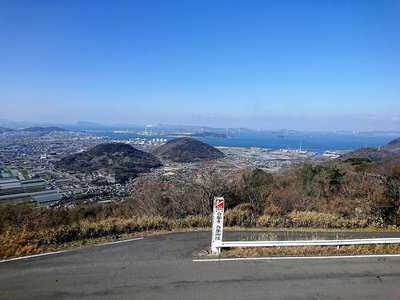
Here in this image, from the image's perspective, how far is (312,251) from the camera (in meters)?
8.88

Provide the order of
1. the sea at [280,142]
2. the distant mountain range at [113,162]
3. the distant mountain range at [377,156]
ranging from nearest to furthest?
the distant mountain range at [377,156] < the distant mountain range at [113,162] < the sea at [280,142]

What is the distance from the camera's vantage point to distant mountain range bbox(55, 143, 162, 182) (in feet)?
119

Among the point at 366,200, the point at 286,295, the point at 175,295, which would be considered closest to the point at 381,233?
the point at 366,200

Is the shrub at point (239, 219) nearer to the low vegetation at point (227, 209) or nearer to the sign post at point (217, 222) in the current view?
the low vegetation at point (227, 209)

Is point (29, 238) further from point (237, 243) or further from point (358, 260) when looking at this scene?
point (358, 260)

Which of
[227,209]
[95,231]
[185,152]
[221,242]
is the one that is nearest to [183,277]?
[221,242]

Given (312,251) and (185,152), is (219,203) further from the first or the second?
(185,152)

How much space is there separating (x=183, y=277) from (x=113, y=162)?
34.2 metres

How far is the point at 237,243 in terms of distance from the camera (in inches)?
346

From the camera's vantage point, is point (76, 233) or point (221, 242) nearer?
point (221, 242)

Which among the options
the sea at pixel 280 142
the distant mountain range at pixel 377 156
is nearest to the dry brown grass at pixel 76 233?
the distant mountain range at pixel 377 156

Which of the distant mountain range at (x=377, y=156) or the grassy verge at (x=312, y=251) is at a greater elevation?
the grassy verge at (x=312, y=251)

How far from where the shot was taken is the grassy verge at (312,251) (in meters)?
8.64

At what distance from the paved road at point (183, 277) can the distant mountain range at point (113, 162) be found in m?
25.5
